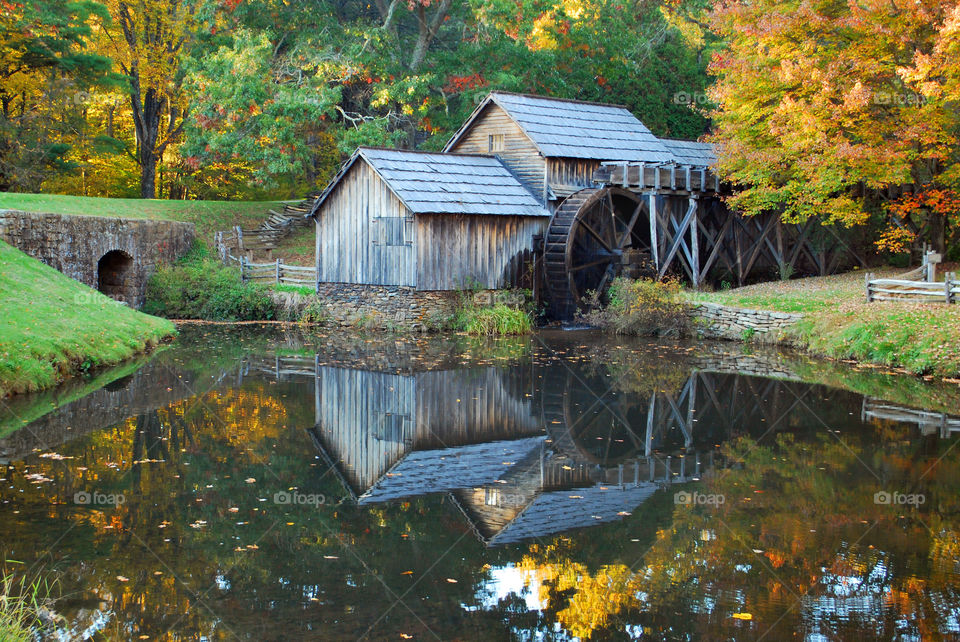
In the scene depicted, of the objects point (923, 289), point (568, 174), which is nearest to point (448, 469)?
point (923, 289)

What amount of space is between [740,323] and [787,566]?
1412cm

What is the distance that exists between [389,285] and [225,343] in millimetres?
4743

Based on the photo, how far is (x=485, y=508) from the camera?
8273mm

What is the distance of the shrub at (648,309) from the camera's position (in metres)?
21.2

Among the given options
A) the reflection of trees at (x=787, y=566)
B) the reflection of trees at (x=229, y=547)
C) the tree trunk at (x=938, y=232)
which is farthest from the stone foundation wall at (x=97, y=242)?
the tree trunk at (x=938, y=232)

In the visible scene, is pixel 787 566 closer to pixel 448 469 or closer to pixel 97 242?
pixel 448 469

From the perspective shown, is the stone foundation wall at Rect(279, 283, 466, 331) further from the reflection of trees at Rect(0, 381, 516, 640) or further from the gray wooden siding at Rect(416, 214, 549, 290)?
the reflection of trees at Rect(0, 381, 516, 640)

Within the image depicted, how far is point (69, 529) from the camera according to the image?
24.2 ft

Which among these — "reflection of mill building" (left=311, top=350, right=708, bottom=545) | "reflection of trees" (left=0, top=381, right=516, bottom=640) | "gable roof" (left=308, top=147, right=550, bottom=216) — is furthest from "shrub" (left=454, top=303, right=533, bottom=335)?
"reflection of trees" (left=0, top=381, right=516, bottom=640)

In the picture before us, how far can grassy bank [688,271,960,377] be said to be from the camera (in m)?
15.5

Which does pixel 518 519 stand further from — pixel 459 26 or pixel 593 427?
pixel 459 26

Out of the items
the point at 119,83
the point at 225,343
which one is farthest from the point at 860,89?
the point at 119,83

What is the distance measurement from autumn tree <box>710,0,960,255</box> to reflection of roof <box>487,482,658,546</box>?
1277cm

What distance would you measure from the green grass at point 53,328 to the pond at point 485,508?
74cm
